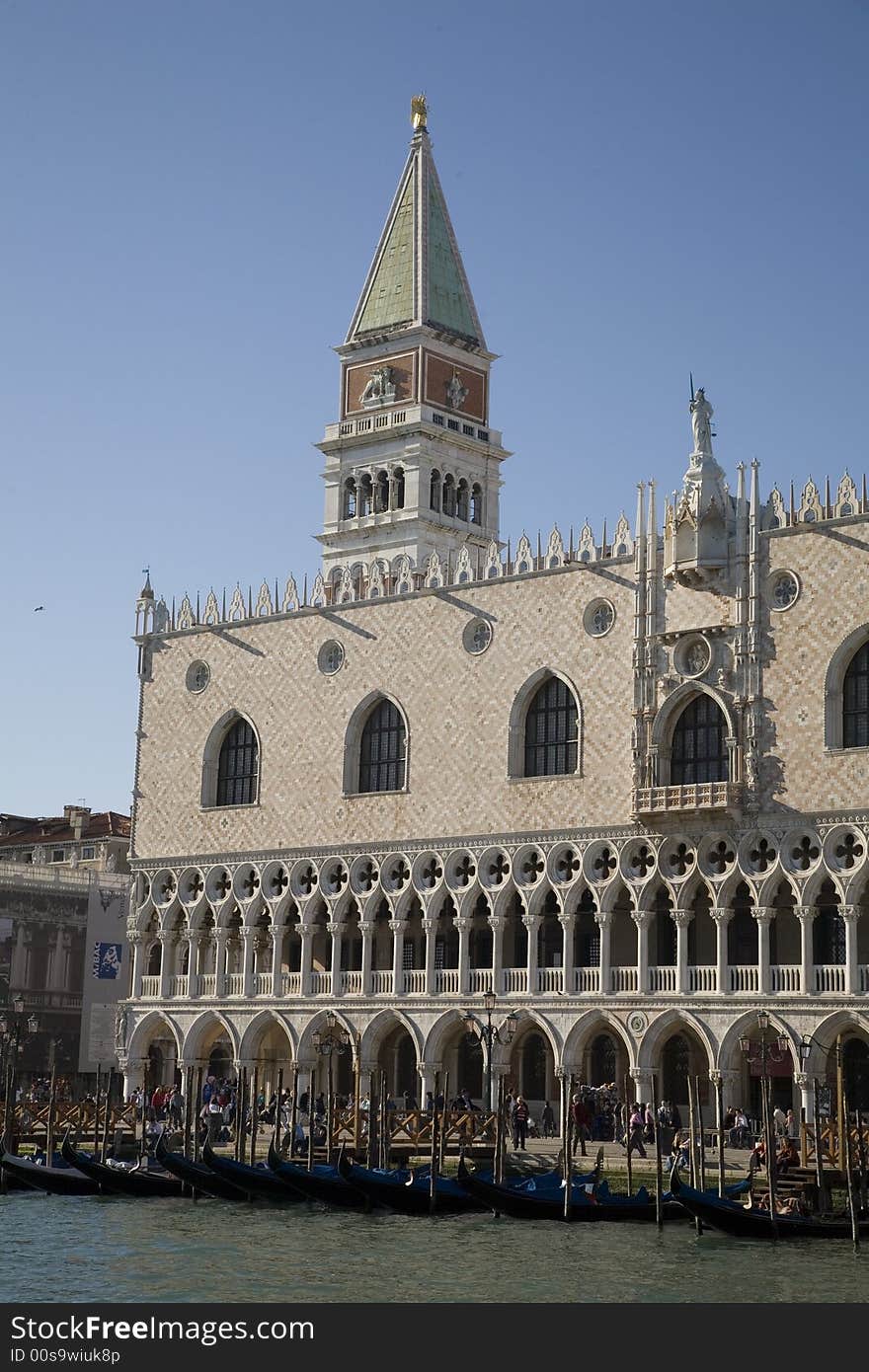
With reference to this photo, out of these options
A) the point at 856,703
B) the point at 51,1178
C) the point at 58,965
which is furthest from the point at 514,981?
the point at 58,965

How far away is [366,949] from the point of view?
121 ft

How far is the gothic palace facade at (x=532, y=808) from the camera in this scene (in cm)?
3181

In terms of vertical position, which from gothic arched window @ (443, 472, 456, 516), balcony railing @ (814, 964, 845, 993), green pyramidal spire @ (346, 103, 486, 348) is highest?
green pyramidal spire @ (346, 103, 486, 348)

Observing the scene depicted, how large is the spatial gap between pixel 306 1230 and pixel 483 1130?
21.6 feet

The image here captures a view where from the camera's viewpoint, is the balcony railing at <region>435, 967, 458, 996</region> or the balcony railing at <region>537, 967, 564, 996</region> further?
the balcony railing at <region>435, 967, 458, 996</region>

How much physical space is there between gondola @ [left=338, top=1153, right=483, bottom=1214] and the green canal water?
0.22 meters

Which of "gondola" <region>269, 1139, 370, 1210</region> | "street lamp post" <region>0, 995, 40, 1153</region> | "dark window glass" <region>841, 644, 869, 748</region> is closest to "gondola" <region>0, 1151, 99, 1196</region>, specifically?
"gondola" <region>269, 1139, 370, 1210</region>

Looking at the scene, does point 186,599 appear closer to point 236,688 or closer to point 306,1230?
point 236,688

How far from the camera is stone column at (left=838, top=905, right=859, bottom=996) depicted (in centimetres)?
3073

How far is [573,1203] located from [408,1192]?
2.27 m

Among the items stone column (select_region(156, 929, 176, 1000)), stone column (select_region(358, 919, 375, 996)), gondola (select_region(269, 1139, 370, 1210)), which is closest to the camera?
gondola (select_region(269, 1139, 370, 1210))

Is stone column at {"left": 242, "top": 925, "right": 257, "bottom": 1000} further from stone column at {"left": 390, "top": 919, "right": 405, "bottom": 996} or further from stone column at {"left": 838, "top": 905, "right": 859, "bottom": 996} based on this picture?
stone column at {"left": 838, "top": 905, "right": 859, "bottom": 996}
